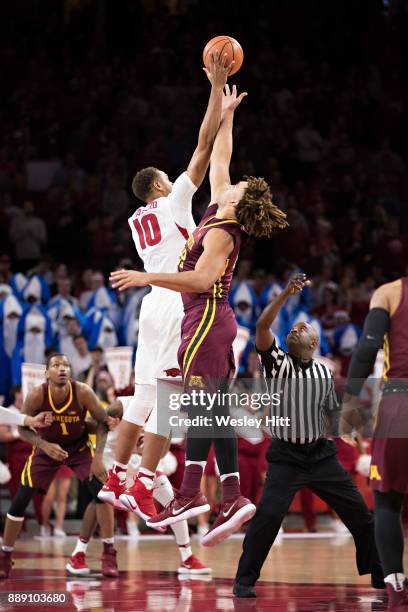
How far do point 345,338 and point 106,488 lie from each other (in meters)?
9.50

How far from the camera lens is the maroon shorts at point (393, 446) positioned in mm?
6430

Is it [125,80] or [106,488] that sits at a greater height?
[125,80]

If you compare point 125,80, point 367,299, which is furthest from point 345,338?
point 125,80

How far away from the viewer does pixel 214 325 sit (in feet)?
22.6

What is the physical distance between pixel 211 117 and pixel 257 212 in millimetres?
790

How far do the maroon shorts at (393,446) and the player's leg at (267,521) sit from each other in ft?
5.65

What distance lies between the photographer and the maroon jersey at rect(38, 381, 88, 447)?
1000 cm

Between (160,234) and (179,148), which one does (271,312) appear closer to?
(160,234)

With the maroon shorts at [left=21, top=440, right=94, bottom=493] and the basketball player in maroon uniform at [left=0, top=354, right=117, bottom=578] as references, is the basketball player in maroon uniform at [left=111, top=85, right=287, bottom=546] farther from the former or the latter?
the maroon shorts at [left=21, top=440, right=94, bottom=493]

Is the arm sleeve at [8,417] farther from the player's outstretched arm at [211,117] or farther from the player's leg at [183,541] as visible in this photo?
the player's outstretched arm at [211,117]

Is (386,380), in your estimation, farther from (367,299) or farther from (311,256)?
(311,256)

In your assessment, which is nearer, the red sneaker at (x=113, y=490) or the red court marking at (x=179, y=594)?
the red court marking at (x=179, y=594)

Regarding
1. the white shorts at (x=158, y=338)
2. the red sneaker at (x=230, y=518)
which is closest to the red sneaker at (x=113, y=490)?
the white shorts at (x=158, y=338)

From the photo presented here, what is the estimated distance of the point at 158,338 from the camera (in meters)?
7.79
